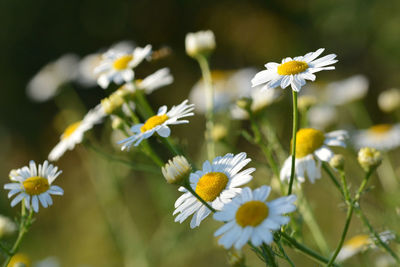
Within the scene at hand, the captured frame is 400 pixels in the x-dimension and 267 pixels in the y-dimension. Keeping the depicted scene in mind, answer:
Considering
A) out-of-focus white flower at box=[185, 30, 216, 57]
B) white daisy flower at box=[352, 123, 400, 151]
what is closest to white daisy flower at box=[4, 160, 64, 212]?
out-of-focus white flower at box=[185, 30, 216, 57]

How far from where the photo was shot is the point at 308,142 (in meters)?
1.49

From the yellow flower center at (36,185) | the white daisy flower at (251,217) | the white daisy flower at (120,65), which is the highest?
the white daisy flower at (120,65)

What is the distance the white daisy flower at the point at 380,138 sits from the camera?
2309mm

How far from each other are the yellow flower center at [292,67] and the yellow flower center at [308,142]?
0.96 feet

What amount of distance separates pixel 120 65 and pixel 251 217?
108 centimetres

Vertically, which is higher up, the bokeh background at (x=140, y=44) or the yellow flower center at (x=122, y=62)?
the bokeh background at (x=140, y=44)

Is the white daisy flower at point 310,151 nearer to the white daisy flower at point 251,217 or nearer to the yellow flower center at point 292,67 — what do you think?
the yellow flower center at point 292,67

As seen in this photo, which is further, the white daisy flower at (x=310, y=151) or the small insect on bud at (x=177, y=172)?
the white daisy flower at (x=310, y=151)

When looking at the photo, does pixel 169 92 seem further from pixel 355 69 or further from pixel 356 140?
pixel 356 140

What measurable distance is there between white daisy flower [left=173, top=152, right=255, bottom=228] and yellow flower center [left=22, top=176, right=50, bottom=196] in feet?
1.51

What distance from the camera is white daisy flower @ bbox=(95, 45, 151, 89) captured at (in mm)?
1827

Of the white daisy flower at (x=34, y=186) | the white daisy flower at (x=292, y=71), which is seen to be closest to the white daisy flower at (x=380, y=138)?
the white daisy flower at (x=292, y=71)

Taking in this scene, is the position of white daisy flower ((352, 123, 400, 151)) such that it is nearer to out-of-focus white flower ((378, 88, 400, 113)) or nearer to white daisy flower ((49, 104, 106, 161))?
out-of-focus white flower ((378, 88, 400, 113))

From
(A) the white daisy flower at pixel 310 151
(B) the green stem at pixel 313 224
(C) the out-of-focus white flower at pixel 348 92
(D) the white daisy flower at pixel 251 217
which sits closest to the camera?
(D) the white daisy flower at pixel 251 217
